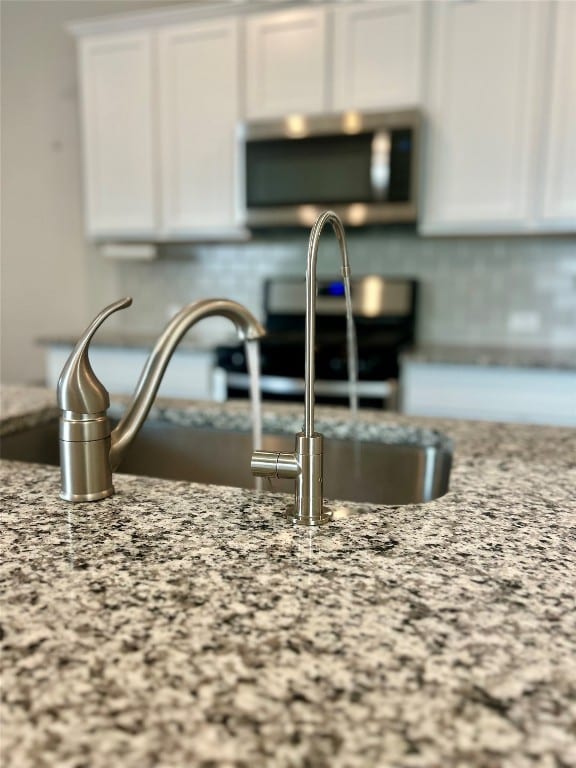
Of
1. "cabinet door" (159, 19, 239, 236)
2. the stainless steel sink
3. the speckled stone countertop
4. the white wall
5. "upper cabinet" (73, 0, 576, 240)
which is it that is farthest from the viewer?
the white wall

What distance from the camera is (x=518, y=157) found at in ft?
8.09

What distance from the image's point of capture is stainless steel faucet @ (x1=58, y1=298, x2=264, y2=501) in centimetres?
77

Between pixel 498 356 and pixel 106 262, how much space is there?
2.28 metres

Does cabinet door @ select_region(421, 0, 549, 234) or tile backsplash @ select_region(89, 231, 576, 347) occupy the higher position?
cabinet door @ select_region(421, 0, 549, 234)

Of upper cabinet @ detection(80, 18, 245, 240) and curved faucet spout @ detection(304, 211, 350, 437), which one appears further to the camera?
upper cabinet @ detection(80, 18, 245, 240)

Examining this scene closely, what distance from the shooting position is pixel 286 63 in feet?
8.86

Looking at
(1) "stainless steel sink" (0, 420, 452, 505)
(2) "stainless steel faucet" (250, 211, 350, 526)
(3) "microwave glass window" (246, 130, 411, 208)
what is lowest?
(1) "stainless steel sink" (0, 420, 452, 505)

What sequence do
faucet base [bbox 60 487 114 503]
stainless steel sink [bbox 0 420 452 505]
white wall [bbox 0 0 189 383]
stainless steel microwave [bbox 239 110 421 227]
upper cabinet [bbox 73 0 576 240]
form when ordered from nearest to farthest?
faucet base [bbox 60 487 114 503] → stainless steel sink [bbox 0 420 452 505] → upper cabinet [bbox 73 0 576 240] → stainless steel microwave [bbox 239 110 421 227] → white wall [bbox 0 0 189 383]

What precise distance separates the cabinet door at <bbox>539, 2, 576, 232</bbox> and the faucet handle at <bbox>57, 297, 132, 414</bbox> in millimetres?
2198

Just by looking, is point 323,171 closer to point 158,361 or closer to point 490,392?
point 490,392

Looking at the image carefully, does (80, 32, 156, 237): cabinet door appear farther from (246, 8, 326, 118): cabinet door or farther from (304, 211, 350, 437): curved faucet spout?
(304, 211, 350, 437): curved faucet spout

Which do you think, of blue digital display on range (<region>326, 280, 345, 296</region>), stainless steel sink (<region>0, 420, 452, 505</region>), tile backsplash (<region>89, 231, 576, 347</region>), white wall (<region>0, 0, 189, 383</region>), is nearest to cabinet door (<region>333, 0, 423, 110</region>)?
tile backsplash (<region>89, 231, 576, 347</region>)

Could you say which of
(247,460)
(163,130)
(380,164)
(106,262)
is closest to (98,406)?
(247,460)

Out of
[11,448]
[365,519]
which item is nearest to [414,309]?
[11,448]
